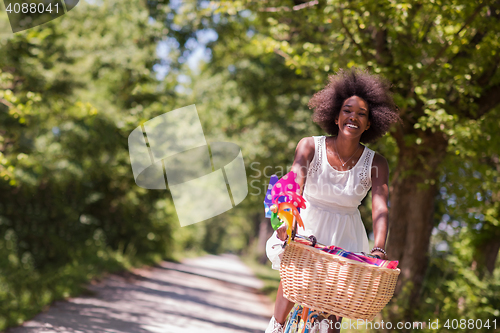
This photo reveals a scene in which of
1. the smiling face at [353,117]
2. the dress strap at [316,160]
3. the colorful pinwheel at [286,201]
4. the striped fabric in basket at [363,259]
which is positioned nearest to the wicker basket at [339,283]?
the striped fabric in basket at [363,259]

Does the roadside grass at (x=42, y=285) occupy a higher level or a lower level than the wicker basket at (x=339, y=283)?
lower

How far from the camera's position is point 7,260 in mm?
10156

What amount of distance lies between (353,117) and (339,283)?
3.79ft

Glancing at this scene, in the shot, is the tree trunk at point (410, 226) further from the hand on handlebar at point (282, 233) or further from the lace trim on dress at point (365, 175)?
the hand on handlebar at point (282, 233)

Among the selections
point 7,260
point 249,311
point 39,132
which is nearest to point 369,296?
point 249,311

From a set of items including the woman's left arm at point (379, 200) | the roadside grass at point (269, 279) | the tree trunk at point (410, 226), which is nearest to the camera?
the woman's left arm at point (379, 200)

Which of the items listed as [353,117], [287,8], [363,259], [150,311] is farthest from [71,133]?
[363,259]

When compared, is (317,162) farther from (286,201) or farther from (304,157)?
(286,201)

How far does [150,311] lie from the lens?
7.46m

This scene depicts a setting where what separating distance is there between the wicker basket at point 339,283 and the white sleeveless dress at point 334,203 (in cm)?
48

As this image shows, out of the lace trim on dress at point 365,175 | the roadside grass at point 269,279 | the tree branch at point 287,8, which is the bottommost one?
the roadside grass at point 269,279

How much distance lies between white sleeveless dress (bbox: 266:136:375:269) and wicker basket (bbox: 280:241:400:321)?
0.48 m

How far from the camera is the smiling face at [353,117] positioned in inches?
125

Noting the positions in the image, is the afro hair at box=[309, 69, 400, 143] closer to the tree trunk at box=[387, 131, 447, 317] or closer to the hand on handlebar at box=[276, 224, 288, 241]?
the hand on handlebar at box=[276, 224, 288, 241]
